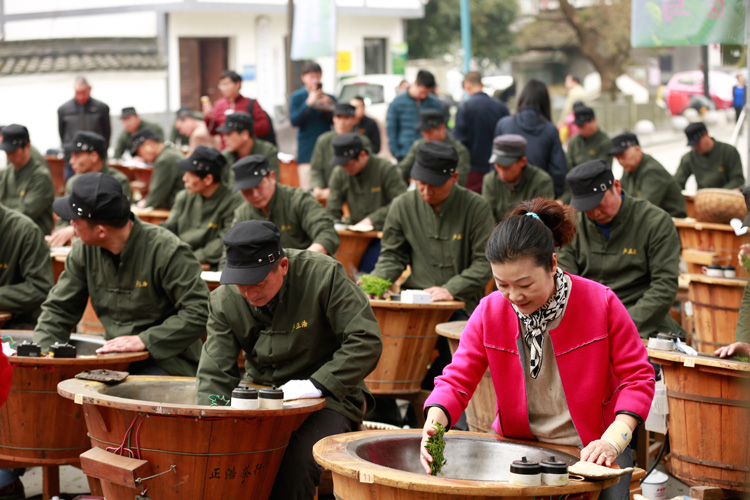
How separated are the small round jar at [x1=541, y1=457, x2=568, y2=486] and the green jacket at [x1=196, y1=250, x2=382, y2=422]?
160 centimetres

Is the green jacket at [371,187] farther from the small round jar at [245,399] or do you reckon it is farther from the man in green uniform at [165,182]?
the small round jar at [245,399]

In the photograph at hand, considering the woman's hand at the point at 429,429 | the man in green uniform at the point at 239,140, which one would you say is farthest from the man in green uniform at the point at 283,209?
the woman's hand at the point at 429,429

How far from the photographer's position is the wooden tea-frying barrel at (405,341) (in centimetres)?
655

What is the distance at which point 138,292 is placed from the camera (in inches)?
236

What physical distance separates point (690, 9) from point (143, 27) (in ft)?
64.7

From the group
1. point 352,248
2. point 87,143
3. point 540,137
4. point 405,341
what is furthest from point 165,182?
point 405,341

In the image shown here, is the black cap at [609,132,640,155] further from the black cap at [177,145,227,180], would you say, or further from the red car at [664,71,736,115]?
the red car at [664,71,736,115]

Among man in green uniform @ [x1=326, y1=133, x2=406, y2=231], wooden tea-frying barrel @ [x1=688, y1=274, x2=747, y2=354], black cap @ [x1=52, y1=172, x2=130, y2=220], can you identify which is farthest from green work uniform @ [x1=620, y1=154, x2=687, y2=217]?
black cap @ [x1=52, y1=172, x2=130, y2=220]

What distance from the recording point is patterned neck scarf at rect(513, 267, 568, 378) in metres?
3.82

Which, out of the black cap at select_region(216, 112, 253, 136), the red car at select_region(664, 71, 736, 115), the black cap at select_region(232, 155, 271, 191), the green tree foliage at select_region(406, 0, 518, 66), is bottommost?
the black cap at select_region(232, 155, 271, 191)

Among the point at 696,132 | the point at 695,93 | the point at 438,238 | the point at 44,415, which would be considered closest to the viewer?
the point at 44,415

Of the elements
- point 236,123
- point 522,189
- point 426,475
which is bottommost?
point 426,475

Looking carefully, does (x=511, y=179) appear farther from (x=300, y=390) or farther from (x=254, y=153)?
(x=300, y=390)

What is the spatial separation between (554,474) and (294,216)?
524 centimetres
